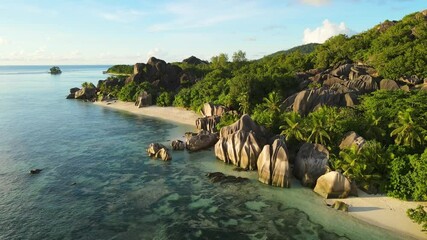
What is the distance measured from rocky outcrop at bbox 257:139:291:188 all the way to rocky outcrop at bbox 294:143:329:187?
1.94 metres

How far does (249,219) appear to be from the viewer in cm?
3148

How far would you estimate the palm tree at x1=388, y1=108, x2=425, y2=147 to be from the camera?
1455 inches

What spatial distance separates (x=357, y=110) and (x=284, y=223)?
96.6ft

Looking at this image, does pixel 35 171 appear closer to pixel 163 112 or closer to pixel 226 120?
pixel 226 120

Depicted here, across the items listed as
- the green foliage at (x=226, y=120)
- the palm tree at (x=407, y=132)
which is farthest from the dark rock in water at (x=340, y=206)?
the green foliage at (x=226, y=120)

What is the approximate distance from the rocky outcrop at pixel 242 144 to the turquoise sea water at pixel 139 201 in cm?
182

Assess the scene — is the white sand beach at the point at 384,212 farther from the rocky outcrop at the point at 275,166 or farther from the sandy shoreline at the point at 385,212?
the rocky outcrop at the point at 275,166

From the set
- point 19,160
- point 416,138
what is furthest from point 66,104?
point 416,138

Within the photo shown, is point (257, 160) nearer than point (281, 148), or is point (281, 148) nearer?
point (281, 148)

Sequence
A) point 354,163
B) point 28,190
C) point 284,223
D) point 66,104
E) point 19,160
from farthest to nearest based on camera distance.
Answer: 1. point 66,104
2. point 19,160
3. point 28,190
4. point 354,163
5. point 284,223

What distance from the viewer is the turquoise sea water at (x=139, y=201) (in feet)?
96.3

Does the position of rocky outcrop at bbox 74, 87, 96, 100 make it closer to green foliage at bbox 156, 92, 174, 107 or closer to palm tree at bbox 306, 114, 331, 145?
green foliage at bbox 156, 92, 174, 107

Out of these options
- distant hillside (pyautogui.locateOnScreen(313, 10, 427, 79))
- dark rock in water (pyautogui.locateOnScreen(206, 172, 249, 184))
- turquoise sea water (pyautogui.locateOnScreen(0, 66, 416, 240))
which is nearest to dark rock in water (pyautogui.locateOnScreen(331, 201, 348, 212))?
turquoise sea water (pyautogui.locateOnScreen(0, 66, 416, 240))

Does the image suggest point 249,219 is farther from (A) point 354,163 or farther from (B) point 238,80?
(B) point 238,80
